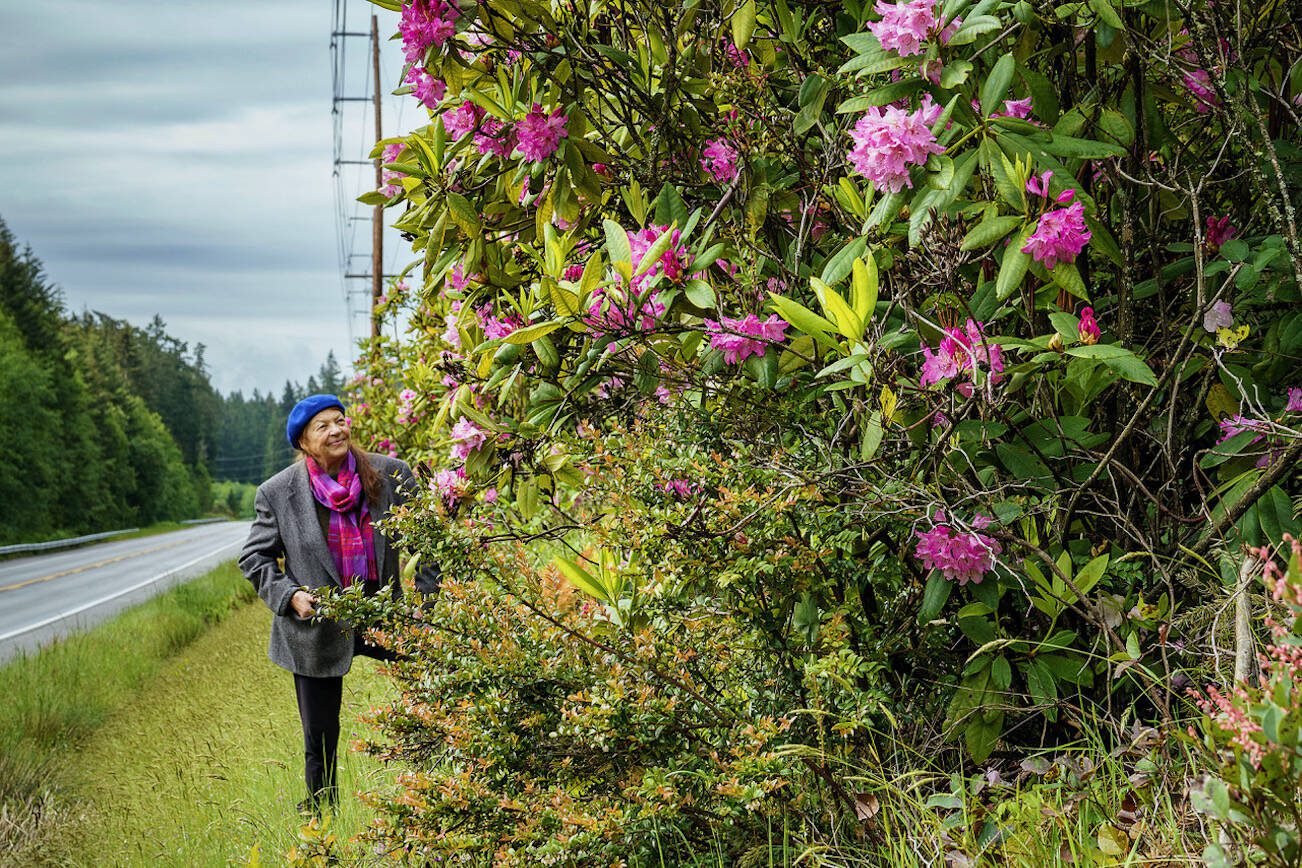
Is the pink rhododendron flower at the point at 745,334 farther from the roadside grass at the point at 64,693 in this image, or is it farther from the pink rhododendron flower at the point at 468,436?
the roadside grass at the point at 64,693

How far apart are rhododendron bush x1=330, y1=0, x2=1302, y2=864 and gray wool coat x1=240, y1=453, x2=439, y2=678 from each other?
64.7 inches

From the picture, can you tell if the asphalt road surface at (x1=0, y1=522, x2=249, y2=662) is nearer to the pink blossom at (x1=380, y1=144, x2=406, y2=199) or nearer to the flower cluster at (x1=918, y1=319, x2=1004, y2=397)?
the pink blossom at (x1=380, y1=144, x2=406, y2=199)

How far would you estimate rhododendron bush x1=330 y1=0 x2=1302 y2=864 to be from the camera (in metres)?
2.10

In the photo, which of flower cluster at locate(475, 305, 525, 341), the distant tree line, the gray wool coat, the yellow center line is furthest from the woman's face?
the distant tree line

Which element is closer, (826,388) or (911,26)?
(911,26)

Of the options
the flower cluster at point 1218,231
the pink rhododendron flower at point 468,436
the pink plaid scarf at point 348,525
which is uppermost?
the flower cluster at point 1218,231

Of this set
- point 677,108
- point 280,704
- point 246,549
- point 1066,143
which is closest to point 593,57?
point 677,108

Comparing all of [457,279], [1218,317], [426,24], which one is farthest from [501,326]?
[1218,317]

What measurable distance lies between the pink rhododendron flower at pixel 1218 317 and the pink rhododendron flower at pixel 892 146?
29.5 inches

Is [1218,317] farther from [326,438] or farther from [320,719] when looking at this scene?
[320,719]

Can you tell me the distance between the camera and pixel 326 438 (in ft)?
14.8

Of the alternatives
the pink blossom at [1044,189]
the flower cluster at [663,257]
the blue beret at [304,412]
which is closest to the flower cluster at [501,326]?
the flower cluster at [663,257]

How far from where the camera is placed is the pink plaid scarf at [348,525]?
4.50 metres

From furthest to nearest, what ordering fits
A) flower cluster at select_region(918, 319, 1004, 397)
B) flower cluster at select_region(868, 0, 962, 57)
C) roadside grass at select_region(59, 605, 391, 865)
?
roadside grass at select_region(59, 605, 391, 865)
flower cluster at select_region(918, 319, 1004, 397)
flower cluster at select_region(868, 0, 962, 57)
